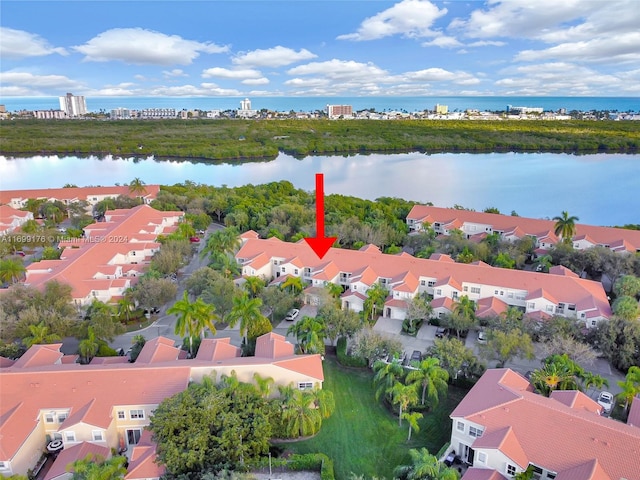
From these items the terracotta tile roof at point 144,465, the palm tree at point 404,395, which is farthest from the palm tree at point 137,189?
the palm tree at point 404,395

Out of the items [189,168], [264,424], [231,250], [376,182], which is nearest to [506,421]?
[264,424]

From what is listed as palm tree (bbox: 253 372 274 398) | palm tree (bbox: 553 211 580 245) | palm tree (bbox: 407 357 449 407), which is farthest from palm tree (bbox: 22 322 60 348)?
palm tree (bbox: 553 211 580 245)

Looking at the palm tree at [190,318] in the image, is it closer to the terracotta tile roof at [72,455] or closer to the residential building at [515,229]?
the terracotta tile roof at [72,455]

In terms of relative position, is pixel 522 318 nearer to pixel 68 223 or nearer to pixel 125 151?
pixel 68 223

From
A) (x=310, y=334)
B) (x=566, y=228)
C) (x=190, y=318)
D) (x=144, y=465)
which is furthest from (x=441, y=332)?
(x=566, y=228)

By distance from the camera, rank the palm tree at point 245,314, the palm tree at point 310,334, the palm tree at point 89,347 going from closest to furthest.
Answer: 1. the palm tree at point 310,334
2. the palm tree at point 89,347
3. the palm tree at point 245,314
